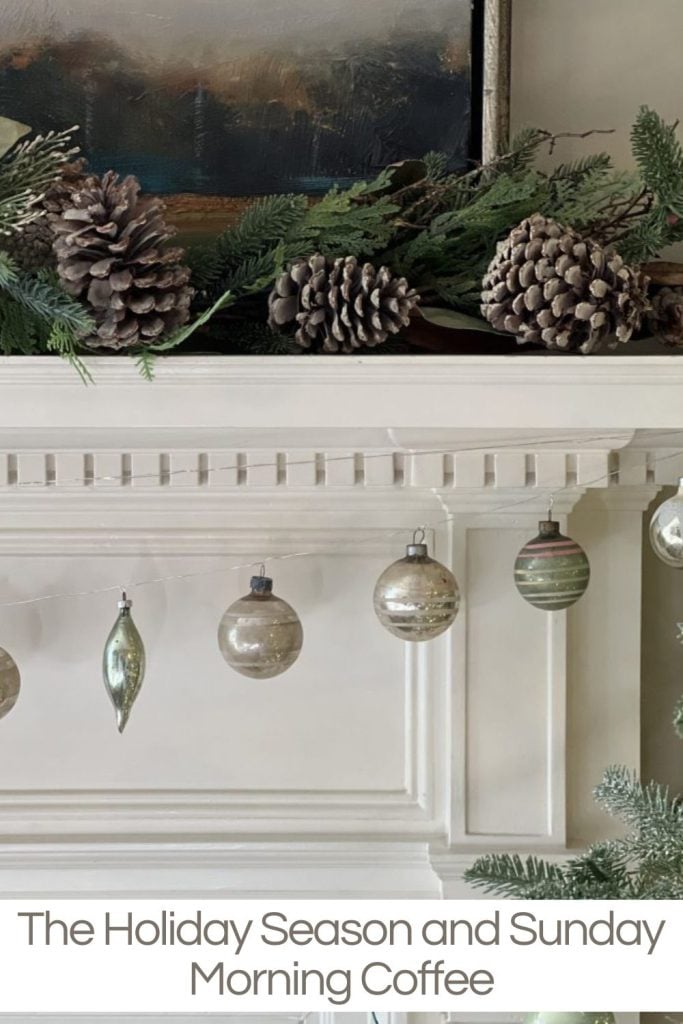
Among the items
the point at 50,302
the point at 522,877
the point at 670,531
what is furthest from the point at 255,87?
the point at 522,877

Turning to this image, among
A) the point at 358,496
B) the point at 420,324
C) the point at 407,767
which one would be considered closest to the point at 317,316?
the point at 420,324

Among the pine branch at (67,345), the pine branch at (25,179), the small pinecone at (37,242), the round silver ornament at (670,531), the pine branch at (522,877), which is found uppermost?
the pine branch at (25,179)

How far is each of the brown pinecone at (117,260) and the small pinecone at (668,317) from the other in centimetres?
34

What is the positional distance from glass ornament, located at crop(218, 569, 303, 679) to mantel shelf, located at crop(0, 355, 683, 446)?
16 cm

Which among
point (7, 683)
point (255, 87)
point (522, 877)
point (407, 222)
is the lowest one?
point (522, 877)

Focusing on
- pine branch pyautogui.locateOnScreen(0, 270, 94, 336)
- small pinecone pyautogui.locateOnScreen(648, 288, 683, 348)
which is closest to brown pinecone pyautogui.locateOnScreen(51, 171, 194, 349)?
pine branch pyautogui.locateOnScreen(0, 270, 94, 336)

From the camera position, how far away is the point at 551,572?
703mm

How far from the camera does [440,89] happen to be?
714 mm

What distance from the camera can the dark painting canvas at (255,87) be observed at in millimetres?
709

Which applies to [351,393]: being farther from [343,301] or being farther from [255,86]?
[255,86]

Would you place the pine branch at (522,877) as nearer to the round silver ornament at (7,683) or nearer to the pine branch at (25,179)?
the round silver ornament at (7,683)

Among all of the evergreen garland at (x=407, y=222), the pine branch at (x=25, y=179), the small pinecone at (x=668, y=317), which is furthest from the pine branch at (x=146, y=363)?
the small pinecone at (x=668, y=317)

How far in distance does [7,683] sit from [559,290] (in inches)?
19.8

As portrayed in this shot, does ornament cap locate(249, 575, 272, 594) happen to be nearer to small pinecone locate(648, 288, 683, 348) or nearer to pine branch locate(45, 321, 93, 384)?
pine branch locate(45, 321, 93, 384)
